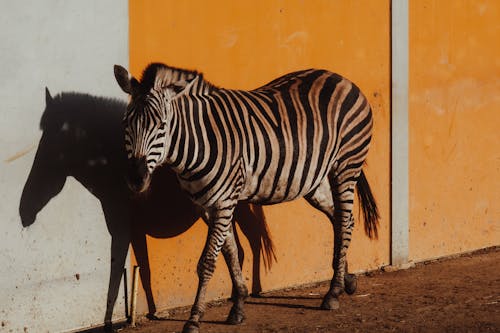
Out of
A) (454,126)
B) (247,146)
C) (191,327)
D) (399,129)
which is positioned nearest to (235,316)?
(191,327)

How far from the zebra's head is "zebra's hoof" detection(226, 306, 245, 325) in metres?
1.18

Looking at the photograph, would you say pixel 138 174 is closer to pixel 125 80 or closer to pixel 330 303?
pixel 125 80

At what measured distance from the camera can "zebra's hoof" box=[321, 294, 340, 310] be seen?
7664 millimetres

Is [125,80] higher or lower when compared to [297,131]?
higher

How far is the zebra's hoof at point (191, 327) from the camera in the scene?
6891 mm

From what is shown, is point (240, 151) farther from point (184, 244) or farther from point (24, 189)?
point (24, 189)

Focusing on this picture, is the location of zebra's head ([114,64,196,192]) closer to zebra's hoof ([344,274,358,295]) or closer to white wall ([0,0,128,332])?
white wall ([0,0,128,332])

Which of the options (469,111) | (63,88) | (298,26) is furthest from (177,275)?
(469,111)

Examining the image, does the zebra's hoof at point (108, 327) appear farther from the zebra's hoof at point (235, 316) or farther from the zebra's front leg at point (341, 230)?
the zebra's front leg at point (341, 230)

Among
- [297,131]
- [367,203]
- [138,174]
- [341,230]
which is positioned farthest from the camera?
[367,203]

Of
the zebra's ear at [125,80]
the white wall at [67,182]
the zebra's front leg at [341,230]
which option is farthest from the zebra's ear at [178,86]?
the zebra's front leg at [341,230]

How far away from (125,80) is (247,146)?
1.01 meters

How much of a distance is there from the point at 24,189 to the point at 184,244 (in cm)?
138

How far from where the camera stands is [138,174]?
647 centimetres
